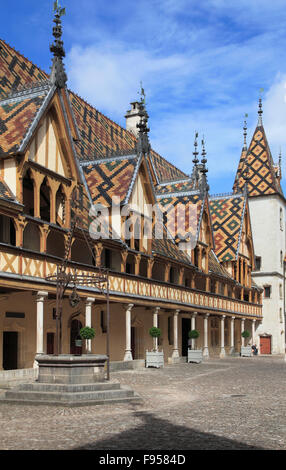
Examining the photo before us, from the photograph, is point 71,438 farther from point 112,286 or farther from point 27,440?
point 112,286

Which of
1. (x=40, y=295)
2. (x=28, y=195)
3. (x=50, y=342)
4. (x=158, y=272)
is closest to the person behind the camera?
(x=40, y=295)

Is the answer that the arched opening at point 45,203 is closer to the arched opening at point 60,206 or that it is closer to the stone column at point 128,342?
the arched opening at point 60,206

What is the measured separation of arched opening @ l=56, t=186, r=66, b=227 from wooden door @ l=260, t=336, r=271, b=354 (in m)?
35.9

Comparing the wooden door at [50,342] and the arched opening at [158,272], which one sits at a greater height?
the arched opening at [158,272]

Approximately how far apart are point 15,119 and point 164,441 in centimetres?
1609

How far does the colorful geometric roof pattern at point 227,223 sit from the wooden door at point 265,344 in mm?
12423

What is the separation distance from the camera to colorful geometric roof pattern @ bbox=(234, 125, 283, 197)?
56.6 metres

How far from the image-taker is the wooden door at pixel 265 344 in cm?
5507

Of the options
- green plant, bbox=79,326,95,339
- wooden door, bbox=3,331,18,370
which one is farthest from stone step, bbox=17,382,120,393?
wooden door, bbox=3,331,18,370

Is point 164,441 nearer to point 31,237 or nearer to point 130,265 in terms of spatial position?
point 31,237

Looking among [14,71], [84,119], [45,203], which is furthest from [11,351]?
[84,119]

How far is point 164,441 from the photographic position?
8.59 m

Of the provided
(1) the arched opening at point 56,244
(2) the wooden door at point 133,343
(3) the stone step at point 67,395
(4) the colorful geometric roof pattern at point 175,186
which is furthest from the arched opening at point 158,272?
(3) the stone step at point 67,395

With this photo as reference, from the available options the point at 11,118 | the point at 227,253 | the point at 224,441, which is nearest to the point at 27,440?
the point at 224,441
